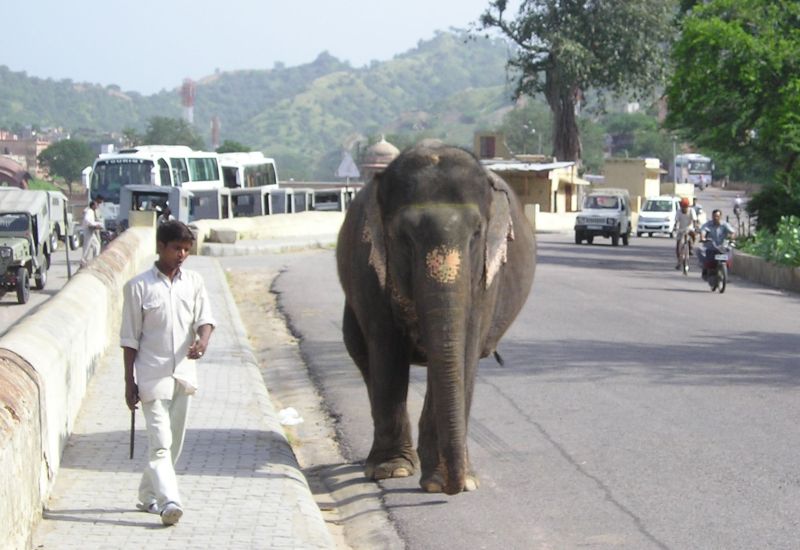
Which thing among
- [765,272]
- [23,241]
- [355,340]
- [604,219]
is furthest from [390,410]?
[604,219]

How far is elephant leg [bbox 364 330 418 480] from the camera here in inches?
365

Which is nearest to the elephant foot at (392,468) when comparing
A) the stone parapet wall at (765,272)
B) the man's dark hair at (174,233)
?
the man's dark hair at (174,233)

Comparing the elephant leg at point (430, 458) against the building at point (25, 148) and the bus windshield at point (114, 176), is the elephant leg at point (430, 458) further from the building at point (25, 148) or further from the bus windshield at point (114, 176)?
the building at point (25, 148)

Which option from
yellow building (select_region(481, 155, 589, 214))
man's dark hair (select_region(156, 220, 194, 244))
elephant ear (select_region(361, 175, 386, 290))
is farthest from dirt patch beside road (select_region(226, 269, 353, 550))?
yellow building (select_region(481, 155, 589, 214))

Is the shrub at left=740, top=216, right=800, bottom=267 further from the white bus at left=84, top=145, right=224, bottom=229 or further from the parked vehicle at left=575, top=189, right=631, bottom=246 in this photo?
the white bus at left=84, top=145, right=224, bottom=229

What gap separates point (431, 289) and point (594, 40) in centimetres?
6502

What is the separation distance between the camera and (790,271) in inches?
1145

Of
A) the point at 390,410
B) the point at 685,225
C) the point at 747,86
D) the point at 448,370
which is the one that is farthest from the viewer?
the point at 747,86

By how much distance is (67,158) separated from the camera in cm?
12625

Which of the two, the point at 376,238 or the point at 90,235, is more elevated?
the point at 376,238

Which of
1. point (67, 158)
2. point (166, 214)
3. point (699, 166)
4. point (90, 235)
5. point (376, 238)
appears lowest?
point (90, 235)

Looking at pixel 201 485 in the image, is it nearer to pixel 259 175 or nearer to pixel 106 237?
pixel 106 237

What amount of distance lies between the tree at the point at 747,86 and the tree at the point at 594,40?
30.8 meters

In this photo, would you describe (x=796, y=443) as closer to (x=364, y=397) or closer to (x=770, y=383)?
(x=770, y=383)
